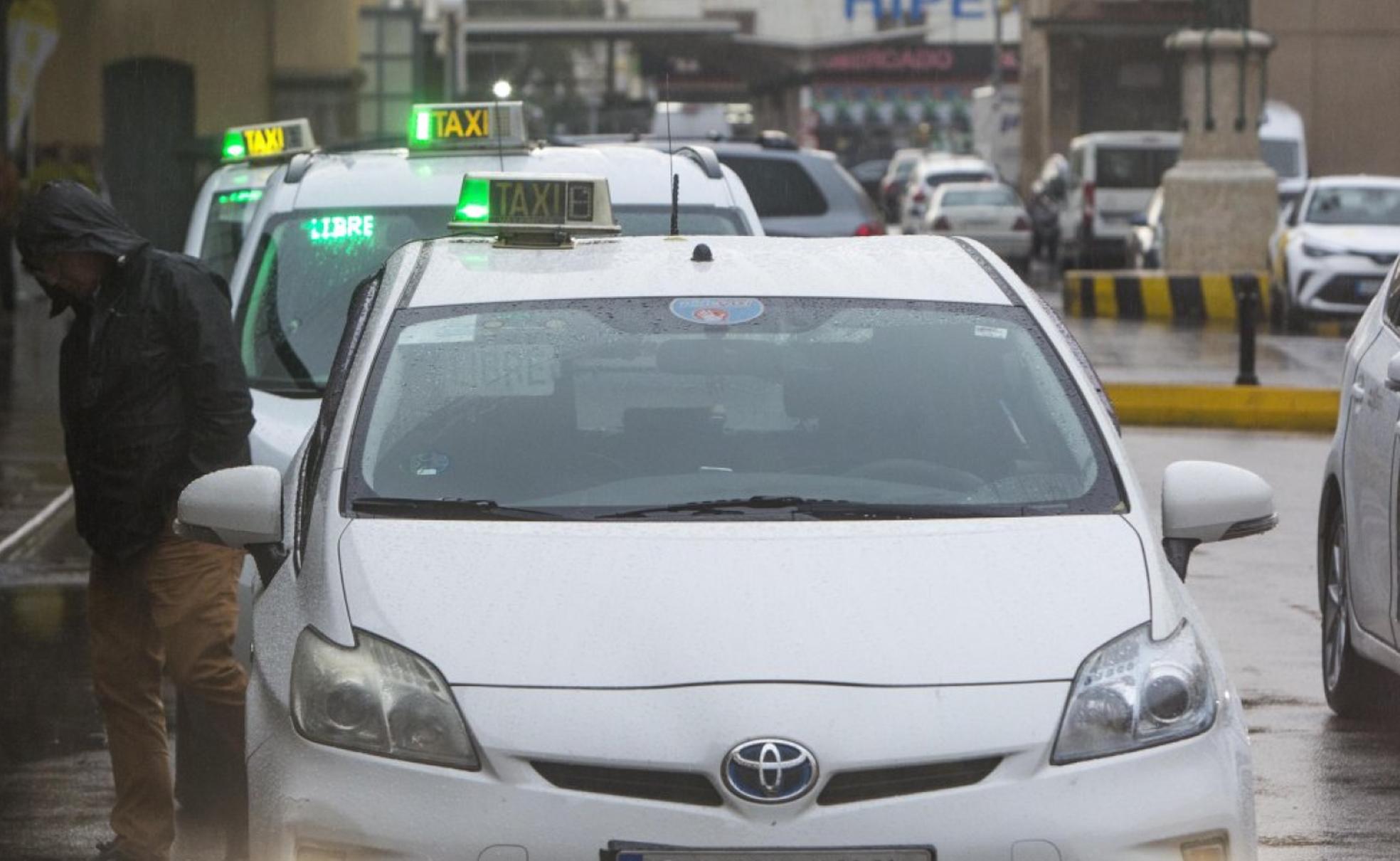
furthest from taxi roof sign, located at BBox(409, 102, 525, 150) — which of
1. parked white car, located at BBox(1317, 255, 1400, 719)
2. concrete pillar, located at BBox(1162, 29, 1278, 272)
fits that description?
concrete pillar, located at BBox(1162, 29, 1278, 272)

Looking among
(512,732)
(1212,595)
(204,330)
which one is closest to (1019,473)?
(512,732)

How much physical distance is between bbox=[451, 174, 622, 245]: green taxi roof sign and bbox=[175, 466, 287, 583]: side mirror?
0.97m

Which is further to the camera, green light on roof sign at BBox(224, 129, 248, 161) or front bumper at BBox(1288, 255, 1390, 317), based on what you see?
front bumper at BBox(1288, 255, 1390, 317)

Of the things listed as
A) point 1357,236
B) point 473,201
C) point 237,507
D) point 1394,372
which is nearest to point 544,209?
point 473,201

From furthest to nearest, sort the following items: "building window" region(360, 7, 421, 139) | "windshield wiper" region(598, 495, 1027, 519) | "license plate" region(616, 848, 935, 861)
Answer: "building window" region(360, 7, 421, 139) → "windshield wiper" region(598, 495, 1027, 519) → "license plate" region(616, 848, 935, 861)

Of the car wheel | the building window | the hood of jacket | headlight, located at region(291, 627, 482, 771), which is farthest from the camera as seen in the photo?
the building window

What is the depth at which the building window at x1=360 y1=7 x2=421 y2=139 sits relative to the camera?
34.9 m

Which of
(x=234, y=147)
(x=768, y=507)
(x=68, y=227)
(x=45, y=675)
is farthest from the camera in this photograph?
(x=234, y=147)

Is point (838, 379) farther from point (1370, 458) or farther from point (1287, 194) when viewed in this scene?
point (1287, 194)

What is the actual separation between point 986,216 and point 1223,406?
24.1 m

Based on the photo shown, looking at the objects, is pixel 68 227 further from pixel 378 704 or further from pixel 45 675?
pixel 45 675

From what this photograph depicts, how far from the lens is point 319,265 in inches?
343

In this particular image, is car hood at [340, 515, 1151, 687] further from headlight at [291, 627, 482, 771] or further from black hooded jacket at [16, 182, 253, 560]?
black hooded jacket at [16, 182, 253, 560]

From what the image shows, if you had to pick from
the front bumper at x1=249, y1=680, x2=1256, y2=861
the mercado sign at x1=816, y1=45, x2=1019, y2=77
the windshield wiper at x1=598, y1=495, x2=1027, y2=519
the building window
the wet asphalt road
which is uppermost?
the mercado sign at x1=816, y1=45, x2=1019, y2=77
